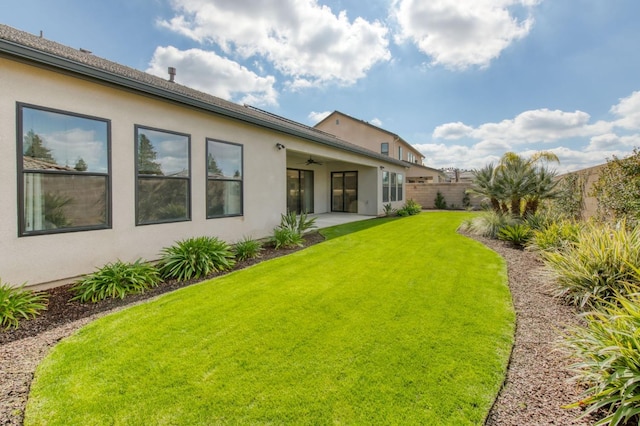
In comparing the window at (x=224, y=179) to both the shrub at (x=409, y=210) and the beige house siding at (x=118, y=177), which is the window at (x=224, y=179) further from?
the shrub at (x=409, y=210)

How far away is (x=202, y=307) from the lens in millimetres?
4266

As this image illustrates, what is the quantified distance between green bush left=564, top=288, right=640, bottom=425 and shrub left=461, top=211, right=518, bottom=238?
766 cm

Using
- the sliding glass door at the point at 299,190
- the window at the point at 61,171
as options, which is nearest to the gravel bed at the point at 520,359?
the window at the point at 61,171

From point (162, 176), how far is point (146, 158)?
44 cm

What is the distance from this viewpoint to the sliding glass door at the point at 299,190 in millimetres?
14570

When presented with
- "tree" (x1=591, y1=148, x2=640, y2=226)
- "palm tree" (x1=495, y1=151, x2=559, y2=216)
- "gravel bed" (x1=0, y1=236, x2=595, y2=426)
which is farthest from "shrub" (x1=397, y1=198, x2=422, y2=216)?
"gravel bed" (x1=0, y1=236, x2=595, y2=426)

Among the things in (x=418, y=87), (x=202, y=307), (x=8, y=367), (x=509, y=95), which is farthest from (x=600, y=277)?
(x=509, y=95)

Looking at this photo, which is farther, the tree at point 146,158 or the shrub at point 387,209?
the shrub at point 387,209

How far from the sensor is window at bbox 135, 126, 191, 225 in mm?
5688

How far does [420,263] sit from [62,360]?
19.9 feet

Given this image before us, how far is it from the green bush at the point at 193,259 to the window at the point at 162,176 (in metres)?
0.69

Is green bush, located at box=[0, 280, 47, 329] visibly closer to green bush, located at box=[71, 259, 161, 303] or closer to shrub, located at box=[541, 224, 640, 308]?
green bush, located at box=[71, 259, 161, 303]

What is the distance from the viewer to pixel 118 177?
5270 millimetres

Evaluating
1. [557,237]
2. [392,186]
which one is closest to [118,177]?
[557,237]
